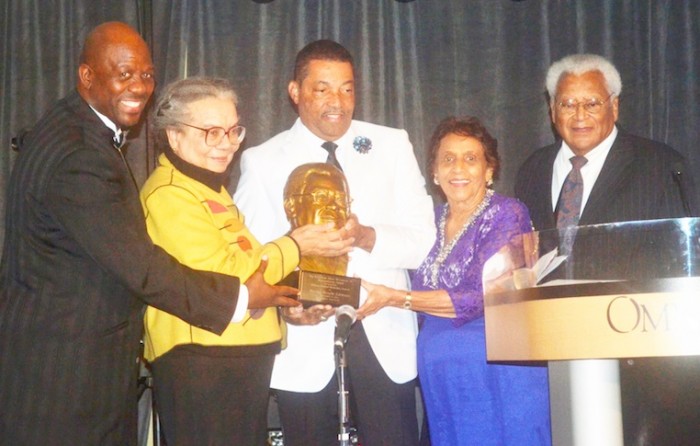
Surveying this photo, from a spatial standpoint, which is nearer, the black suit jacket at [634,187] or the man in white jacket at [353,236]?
the man in white jacket at [353,236]

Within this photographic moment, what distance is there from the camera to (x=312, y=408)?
3592 mm

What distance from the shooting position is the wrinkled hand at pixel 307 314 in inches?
134

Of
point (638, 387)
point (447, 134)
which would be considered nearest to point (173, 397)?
point (638, 387)

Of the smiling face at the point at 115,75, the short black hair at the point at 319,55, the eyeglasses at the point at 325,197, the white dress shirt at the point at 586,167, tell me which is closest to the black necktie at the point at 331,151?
the short black hair at the point at 319,55

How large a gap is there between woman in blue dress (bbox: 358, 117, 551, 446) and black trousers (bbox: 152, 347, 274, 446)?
2.51 ft

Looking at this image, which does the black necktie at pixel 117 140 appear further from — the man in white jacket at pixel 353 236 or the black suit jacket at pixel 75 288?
the man in white jacket at pixel 353 236

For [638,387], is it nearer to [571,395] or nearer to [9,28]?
[571,395]

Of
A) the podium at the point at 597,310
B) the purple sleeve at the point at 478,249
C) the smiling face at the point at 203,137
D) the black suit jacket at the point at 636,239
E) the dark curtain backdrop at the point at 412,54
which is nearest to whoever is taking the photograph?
the podium at the point at 597,310

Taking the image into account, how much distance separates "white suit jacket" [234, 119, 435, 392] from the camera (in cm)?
362

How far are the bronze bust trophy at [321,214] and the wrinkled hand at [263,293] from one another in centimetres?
11

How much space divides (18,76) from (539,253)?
3.26 meters

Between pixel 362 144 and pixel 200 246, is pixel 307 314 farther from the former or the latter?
pixel 362 144

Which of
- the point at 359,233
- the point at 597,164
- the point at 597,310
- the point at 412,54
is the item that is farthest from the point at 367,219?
Answer: the point at 412,54

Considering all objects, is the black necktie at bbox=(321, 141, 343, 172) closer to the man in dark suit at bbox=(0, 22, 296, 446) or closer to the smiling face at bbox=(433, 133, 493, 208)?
the smiling face at bbox=(433, 133, 493, 208)
